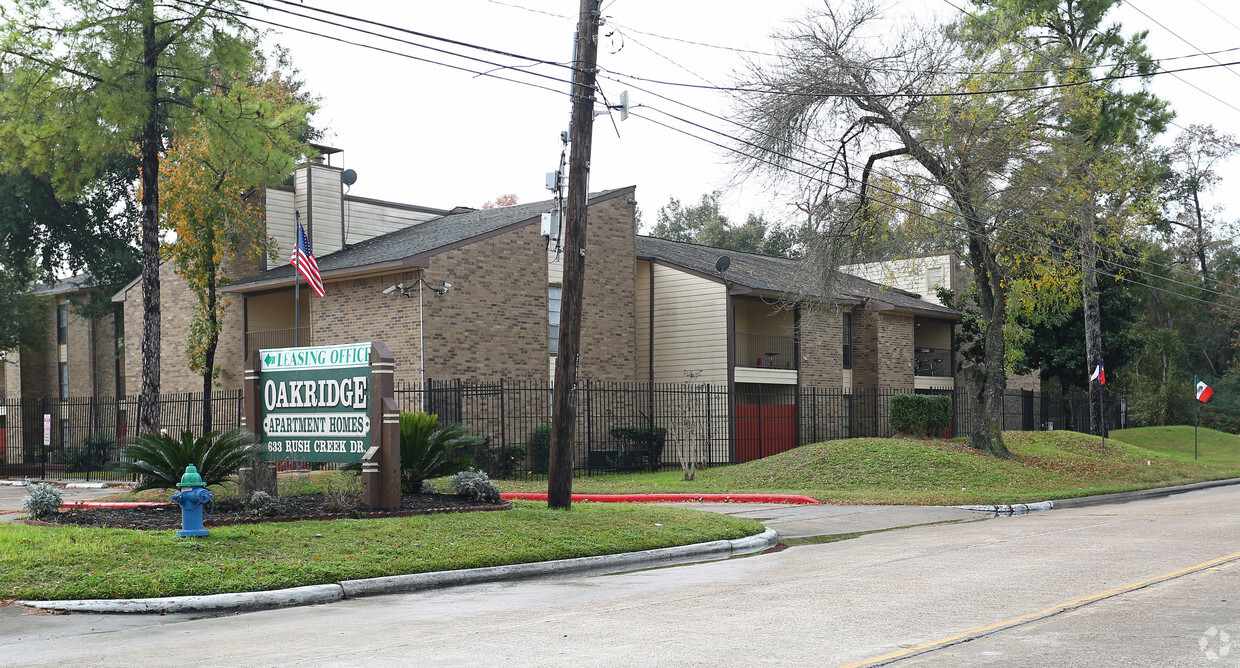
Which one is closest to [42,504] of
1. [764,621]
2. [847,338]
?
[764,621]

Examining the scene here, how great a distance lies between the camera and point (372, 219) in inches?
1375

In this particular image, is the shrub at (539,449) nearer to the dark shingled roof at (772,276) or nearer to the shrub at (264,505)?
the dark shingled roof at (772,276)

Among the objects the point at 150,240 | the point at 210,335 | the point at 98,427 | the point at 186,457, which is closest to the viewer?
the point at 186,457

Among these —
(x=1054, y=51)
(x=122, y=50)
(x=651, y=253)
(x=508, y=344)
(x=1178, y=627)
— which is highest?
(x=1054, y=51)

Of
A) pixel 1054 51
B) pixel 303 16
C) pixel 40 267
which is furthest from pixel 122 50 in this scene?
pixel 40 267

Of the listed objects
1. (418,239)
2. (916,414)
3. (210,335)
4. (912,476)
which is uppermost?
(418,239)

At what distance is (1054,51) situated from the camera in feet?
91.6

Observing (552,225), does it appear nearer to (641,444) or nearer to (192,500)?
(192,500)

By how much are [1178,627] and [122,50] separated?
66.6 ft

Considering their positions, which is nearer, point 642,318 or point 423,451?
point 423,451

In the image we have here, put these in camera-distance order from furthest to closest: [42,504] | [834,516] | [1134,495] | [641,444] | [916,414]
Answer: [641,444] → [916,414] → [1134,495] → [834,516] → [42,504]

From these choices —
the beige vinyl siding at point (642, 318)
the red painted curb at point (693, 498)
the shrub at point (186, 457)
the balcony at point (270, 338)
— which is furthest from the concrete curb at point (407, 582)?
the balcony at point (270, 338)

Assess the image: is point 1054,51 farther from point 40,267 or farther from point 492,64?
point 40,267

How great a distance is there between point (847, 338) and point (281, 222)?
19.5m
